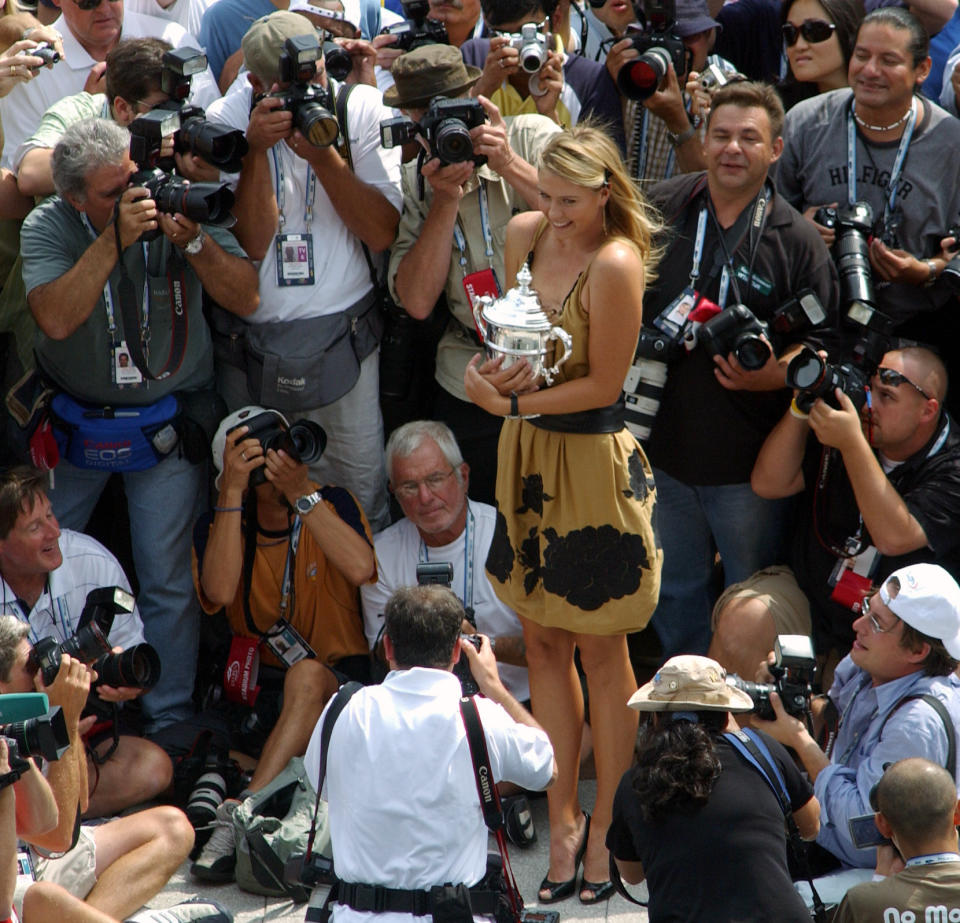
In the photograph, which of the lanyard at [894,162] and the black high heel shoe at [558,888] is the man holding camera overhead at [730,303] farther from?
the black high heel shoe at [558,888]

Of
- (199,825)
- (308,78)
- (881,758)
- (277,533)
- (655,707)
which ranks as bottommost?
(199,825)

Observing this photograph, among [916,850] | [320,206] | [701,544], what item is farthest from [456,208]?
[916,850]

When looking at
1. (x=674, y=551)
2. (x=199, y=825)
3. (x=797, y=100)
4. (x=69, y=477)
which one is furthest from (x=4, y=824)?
(x=797, y=100)

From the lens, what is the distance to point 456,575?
5.04 m

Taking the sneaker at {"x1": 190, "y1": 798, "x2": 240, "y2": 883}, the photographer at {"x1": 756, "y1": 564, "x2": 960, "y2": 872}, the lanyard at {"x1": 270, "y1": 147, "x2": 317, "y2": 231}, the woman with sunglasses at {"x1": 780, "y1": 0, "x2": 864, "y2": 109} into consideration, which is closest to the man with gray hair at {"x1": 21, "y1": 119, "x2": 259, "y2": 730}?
the lanyard at {"x1": 270, "y1": 147, "x2": 317, "y2": 231}

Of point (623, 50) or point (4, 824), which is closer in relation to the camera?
point (4, 824)

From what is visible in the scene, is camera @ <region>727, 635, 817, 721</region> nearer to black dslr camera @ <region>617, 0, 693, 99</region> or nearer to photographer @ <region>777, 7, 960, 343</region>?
photographer @ <region>777, 7, 960, 343</region>

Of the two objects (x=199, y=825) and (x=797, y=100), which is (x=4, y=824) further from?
(x=797, y=100)

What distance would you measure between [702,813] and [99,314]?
2740 mm

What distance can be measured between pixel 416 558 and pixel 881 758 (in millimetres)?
1867

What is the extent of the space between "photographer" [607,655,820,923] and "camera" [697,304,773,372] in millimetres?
1299

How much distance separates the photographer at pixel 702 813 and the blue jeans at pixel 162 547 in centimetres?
220

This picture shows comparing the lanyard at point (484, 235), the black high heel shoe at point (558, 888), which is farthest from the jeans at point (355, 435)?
the black high heel shoe at point (558, 888)

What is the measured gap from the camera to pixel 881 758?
3.77 metres
